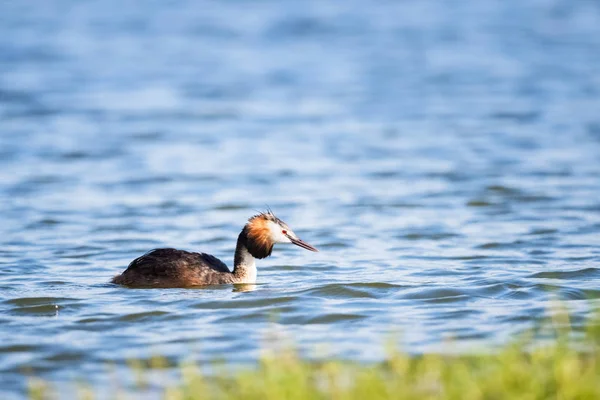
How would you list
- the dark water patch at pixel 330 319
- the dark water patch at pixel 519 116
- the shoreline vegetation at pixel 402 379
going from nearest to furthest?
the shoreline vegetation at pixel 402 379, the dark water patch at pixel 330 319, the dark water patch at pixel 519 116

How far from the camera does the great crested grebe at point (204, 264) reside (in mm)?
10719

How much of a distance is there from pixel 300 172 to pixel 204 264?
20.9 feet

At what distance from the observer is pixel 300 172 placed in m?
17.1

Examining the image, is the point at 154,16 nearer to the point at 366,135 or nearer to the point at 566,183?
the point at 366,135

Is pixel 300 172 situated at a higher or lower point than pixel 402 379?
higher

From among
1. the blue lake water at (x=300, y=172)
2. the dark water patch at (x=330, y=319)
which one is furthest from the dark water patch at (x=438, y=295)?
the dark water patch at (x=330, y=319)

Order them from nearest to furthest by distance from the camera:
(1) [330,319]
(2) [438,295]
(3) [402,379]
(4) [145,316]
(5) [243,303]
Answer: (3) [402,379], (1) [330,319], (4) [145,316], (5) [243,303], (2) [438,295]

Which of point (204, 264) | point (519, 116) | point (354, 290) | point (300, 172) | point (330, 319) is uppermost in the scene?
point (519, 116)

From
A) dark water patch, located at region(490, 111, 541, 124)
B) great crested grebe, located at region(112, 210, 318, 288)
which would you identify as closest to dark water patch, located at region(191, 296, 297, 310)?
great crested grebe, located at region(112, 210, 318, 288)

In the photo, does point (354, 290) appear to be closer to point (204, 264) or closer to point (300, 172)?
point (204, 264)

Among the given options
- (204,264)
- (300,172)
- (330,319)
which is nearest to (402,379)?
(330,319)

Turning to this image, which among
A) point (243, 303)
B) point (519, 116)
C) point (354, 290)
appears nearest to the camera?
point (243, 303)

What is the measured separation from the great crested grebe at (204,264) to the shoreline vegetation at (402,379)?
294 cm

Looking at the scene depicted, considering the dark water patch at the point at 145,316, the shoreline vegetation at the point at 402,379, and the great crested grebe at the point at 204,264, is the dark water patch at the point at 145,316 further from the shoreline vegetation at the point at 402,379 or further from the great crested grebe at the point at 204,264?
the shoreline vegetation at the point at 402,379
